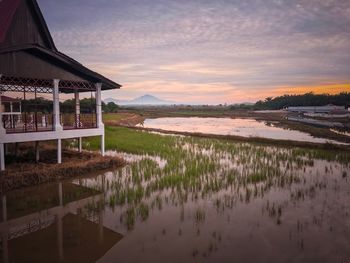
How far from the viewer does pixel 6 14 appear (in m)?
14.0

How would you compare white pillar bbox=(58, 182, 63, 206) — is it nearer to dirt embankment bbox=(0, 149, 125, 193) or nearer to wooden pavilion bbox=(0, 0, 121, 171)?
dirt embankment bbox=(0, 149, 125, 193)

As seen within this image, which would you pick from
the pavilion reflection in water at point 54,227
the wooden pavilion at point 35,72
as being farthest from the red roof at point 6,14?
the pavilion reflection in water at point 54,227

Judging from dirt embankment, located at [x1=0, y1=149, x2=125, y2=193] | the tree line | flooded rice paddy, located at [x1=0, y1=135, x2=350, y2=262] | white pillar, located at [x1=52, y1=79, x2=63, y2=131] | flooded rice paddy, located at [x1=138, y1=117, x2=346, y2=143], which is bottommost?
flooded rice paddy, located at [x1=0, y1=135, x2=350, y2=262]

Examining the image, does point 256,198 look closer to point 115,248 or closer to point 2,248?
point 115,248

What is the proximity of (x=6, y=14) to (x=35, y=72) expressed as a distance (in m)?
4.15

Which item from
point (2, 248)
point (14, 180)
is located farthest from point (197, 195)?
point (14, 180)

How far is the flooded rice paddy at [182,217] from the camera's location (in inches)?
262

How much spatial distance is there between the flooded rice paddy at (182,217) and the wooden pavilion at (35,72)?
8.53 feet

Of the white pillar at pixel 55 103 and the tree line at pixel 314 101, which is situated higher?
the tree line at pixel 314 101

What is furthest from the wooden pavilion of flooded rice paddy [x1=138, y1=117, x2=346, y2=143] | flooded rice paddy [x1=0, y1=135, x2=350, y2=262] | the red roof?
flooded rice paddy [x1=138, y1=117, x2=346, y2=143]

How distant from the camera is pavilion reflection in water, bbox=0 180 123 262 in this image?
6468 millimetres

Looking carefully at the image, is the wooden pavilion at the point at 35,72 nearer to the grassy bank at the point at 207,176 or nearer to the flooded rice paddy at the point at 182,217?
the flooded rice paddy at the point at 182,217

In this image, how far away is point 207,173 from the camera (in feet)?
46.5

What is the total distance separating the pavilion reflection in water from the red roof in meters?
7.79
